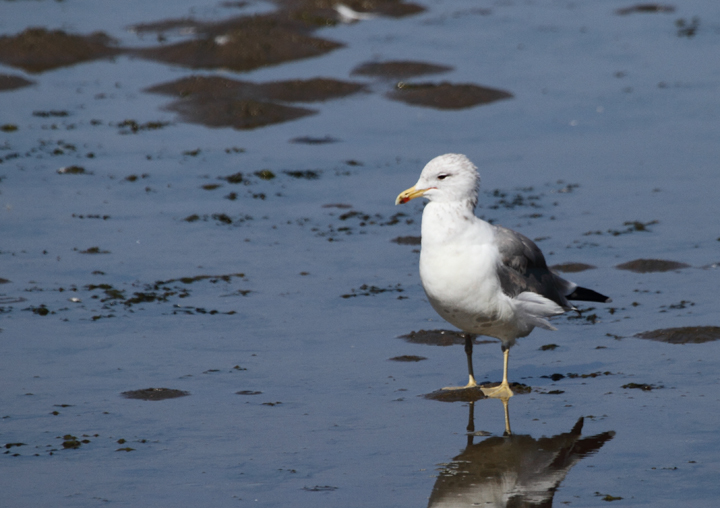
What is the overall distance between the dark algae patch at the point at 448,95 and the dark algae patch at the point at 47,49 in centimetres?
672

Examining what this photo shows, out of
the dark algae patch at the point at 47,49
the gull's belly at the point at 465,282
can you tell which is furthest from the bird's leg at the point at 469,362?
the dark algae patch at the point at 47,49

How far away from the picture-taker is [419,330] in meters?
7.79

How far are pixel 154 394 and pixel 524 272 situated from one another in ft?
8.19

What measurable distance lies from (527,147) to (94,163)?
548 centimetres

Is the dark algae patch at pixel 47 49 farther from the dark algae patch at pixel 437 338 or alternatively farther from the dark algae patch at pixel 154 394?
the dark algae patch at pixel 154 394

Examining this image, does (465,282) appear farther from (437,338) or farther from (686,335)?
(686,335)

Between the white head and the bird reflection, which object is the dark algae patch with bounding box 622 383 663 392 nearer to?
the bird reflection

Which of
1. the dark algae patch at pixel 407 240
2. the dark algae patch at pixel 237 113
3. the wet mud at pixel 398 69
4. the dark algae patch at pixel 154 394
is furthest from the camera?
the wet mud at pixel 398 69

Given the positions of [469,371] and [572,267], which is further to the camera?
[572,267]

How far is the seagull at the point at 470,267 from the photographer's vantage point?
630 cm

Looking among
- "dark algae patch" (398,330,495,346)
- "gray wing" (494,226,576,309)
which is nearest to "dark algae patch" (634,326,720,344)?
"gray wing" (494,226,576,309)

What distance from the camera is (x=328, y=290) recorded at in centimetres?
870

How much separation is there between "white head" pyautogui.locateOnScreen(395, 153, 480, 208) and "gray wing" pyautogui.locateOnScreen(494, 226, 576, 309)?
0.35 meters

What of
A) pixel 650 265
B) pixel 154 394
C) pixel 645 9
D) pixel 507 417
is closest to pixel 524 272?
pixel 507 417
